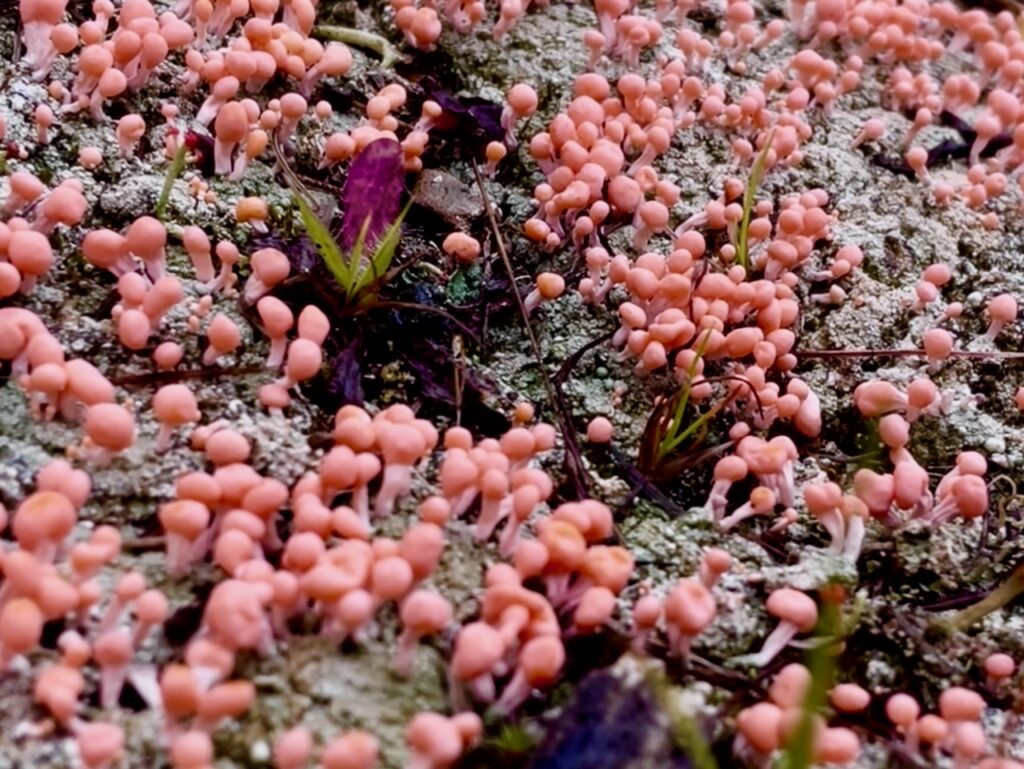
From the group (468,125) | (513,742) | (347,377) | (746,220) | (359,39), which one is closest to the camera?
(513,742)

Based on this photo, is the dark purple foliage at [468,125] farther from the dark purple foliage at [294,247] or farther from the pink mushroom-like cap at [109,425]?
the pink mushroom-like cap at [109,425]

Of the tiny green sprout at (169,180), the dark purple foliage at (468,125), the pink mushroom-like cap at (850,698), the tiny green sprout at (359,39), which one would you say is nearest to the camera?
the pink mushroom-like cap at (850,698)

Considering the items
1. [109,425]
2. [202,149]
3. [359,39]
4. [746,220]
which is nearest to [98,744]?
[109,425]

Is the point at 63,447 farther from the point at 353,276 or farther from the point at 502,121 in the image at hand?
the point at 502,121

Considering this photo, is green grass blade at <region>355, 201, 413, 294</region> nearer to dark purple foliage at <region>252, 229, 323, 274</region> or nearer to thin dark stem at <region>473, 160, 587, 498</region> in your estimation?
dark purple foliage at <region>252, 229, 323, 274</region>

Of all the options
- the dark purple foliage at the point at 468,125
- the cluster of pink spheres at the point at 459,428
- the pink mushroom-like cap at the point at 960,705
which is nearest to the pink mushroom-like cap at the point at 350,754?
the cluster of pink spheres at the point at 459,428

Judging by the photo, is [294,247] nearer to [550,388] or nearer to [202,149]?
[202,149]
